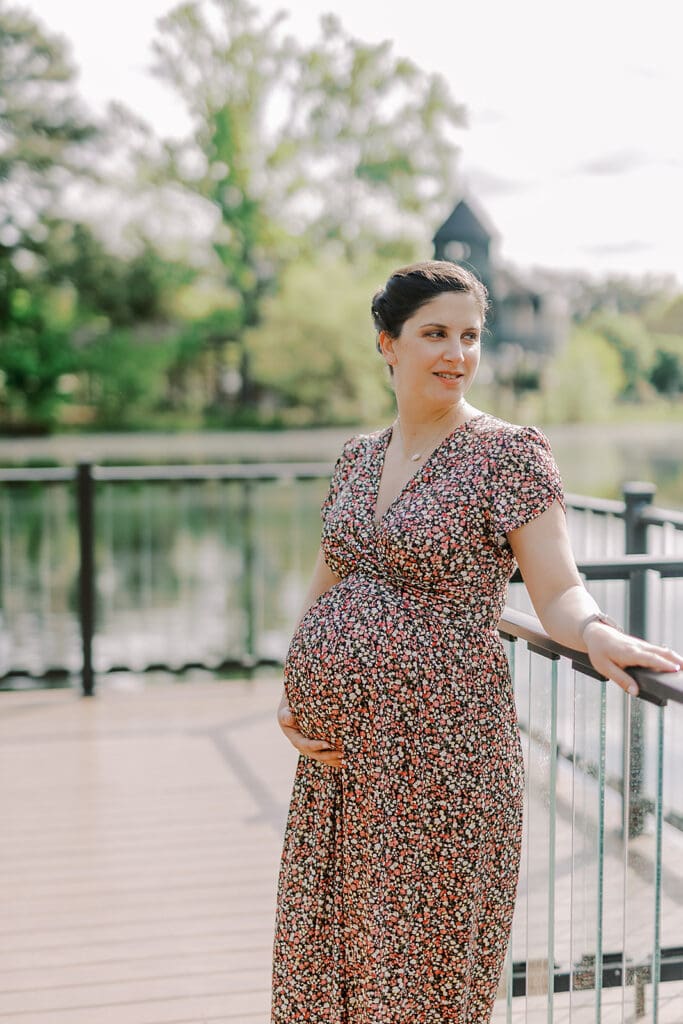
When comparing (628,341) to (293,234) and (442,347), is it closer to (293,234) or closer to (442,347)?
(293,234)

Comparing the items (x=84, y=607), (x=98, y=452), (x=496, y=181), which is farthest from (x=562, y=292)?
(x=84, y=607)

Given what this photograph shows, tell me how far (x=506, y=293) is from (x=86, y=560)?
36842 millimetres

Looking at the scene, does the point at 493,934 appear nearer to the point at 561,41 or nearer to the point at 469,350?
the point at 469,350

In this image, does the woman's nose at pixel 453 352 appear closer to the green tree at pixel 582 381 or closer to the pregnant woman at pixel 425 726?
the pregnant woman at pixel 425 726

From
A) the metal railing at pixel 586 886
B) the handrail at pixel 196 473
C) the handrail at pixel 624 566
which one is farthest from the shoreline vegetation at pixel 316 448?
the metal railing at pixel 586 886

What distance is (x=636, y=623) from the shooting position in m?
3.22

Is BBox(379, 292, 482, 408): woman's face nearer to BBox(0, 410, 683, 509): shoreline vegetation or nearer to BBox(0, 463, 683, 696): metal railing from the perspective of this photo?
BBox(0, 463, 683, 696): metal railing

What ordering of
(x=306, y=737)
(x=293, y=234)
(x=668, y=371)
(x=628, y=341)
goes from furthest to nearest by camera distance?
(x=293, y=234)
(x=628, y=341)
(x=668, y=371)
(x=306, y=737)

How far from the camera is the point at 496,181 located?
41.7 m

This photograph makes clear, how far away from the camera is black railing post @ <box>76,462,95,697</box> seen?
5.10 meters

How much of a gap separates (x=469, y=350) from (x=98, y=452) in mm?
32629

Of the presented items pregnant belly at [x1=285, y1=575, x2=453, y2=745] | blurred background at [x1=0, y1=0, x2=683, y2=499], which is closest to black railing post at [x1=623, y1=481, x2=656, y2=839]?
pregnant belly at [x1=285, y1=575, x2=453, y2=745]

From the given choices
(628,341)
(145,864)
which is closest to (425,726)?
(145,864)

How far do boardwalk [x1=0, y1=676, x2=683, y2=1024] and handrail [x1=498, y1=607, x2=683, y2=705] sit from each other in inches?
20.3
